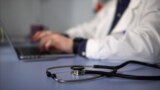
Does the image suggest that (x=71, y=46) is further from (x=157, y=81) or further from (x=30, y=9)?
(x=30, y=9)

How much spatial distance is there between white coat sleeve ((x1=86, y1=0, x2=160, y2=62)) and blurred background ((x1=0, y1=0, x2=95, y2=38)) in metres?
1.08

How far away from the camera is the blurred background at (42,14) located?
1.93 metres

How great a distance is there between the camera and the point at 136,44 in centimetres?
93

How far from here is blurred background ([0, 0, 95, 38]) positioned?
1933 mm

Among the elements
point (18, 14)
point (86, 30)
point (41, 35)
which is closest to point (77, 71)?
point (41, 35)

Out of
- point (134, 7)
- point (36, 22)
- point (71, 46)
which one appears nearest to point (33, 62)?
point (71, 46)

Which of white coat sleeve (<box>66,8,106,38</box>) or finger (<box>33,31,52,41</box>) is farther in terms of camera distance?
white coat sleeve (<box>66,8,106,38</box>)

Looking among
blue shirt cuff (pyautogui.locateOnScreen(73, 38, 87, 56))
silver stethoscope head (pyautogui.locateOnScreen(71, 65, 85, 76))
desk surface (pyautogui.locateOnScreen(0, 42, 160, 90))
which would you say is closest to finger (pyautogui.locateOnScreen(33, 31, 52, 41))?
blue shirt cuff (pyautogui.locateOnScreen(73, 38, 87, 56))

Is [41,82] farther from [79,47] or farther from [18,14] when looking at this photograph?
[18,14]

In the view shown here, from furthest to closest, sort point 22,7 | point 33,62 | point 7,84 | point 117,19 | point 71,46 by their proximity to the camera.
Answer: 1. point 22,7
2. point 117,19
3. point 71,46
4. point 33,62
5. point 7,84

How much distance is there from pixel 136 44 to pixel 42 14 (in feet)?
4.00

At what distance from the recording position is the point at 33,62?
3.01ft

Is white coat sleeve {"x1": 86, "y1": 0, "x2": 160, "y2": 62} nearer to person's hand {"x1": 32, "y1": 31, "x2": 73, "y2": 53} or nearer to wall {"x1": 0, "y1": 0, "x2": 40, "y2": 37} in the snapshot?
person's hand {"x1": 32, "y1": 31, "x2": 73, "y2": 53}

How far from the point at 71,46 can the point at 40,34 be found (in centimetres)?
30
